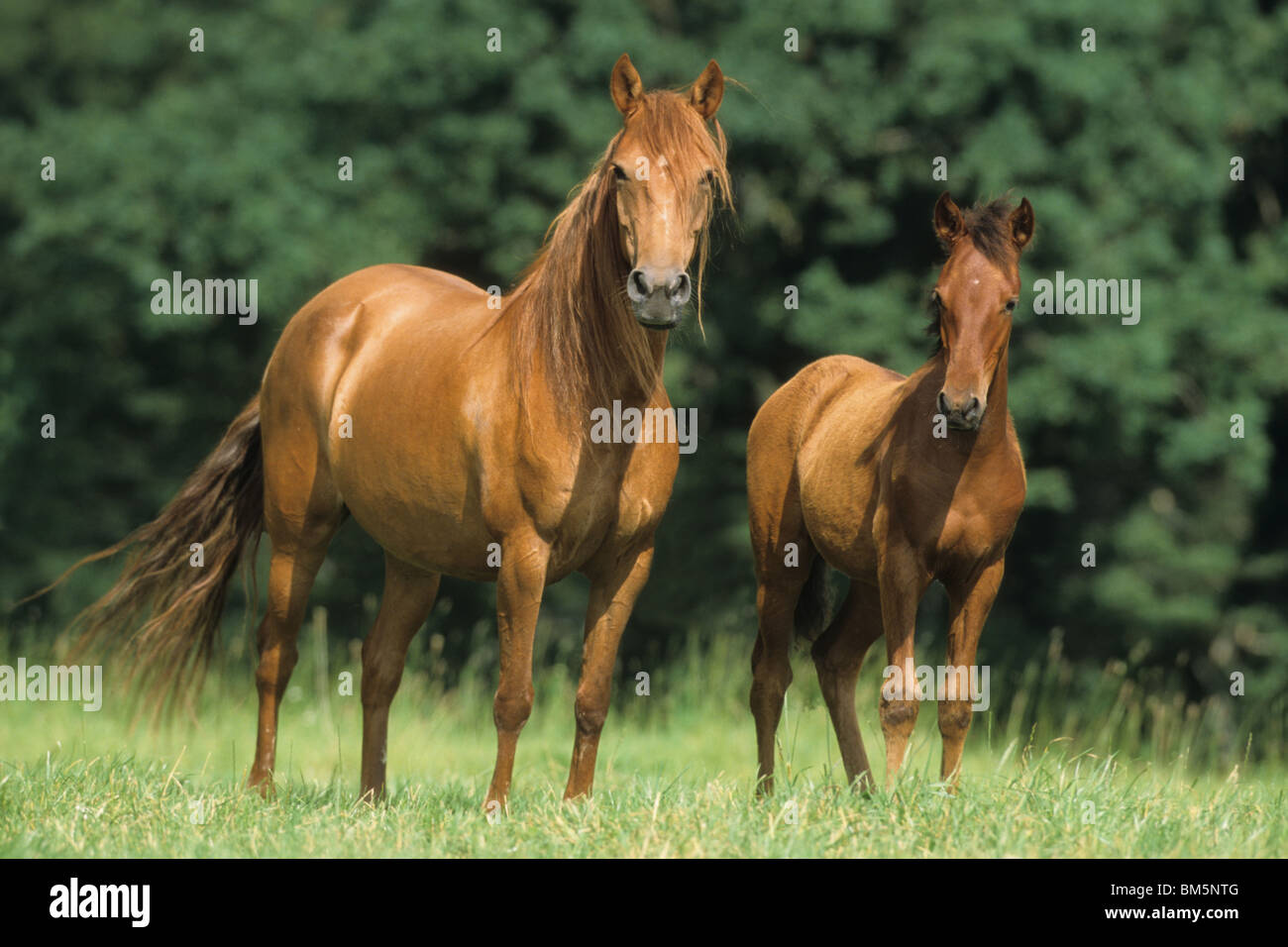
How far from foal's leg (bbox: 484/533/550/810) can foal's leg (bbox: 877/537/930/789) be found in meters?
1.30

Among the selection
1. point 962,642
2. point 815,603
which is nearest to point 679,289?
point 962,642

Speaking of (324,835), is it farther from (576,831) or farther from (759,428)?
(759,428)

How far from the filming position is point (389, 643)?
6.39 m

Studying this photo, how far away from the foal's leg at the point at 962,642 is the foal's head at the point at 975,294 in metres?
0.69

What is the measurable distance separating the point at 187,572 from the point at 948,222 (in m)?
3.92

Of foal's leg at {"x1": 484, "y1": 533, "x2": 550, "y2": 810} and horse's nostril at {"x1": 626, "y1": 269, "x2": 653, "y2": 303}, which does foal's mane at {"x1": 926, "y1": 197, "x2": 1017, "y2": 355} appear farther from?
foal's leg at {"x1": 484, "y1": 533, "x2": 550, "y2": 810}

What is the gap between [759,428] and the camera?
6637mm

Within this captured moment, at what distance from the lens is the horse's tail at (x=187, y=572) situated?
22.0ft

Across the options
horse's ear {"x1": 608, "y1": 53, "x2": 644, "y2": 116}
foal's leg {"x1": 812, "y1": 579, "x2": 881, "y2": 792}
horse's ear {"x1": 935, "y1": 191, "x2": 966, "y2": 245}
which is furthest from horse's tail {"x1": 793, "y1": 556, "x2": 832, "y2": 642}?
horse's ear {"x1": 608, "y1": 53, "x2": 644, "y2": 116}

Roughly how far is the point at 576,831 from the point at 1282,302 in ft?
40.0

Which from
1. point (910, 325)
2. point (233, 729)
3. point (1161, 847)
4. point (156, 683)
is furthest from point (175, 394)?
point (1161, 847)

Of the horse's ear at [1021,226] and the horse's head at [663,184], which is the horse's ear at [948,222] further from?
the horse's head at [663,184]

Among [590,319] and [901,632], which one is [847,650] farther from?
[590,319]

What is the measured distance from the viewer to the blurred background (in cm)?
1265
